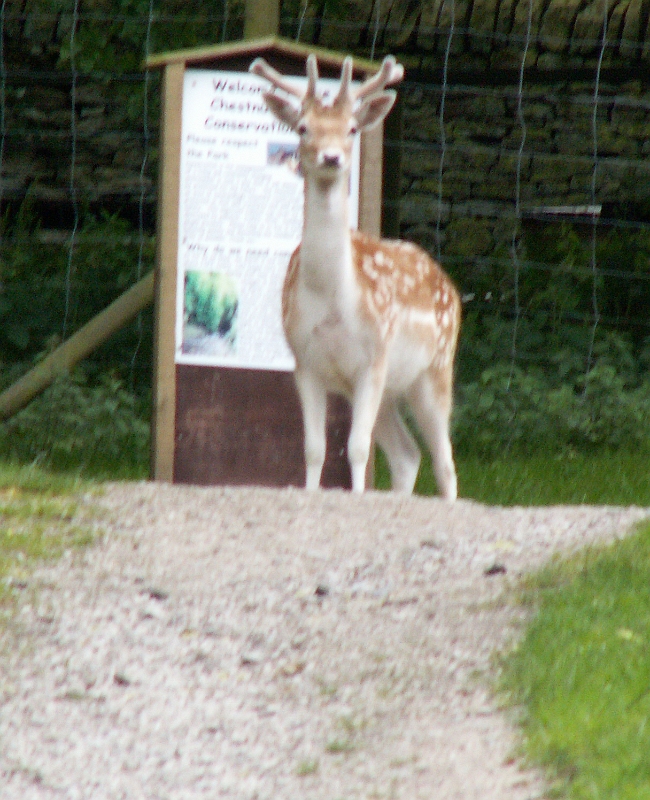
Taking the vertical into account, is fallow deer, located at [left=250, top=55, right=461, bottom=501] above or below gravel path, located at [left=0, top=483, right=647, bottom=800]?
above

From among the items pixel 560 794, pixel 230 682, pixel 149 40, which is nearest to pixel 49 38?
pixel 149 40

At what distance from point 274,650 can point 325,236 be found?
2.23 m

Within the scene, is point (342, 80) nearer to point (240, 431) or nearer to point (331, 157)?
point (331, 157)

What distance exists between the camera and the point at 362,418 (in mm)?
6535

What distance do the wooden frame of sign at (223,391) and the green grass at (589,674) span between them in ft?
7.16

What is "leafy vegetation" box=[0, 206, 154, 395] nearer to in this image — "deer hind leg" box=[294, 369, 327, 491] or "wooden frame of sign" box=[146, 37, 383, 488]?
"wooden frame of sign" box=[146, 37, 383, 488]

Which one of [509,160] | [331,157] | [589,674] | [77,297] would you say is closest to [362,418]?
[331,157]

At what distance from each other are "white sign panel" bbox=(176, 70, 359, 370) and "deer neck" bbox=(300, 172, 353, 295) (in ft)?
1.56

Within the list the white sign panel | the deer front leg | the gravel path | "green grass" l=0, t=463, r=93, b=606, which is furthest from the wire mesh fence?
the gravel path

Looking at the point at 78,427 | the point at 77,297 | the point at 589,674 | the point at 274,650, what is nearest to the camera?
the point at 589,674

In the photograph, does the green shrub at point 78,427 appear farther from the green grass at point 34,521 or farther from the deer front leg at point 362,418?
the deer front leg at point 362,418

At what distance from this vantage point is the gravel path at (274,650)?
150 inches

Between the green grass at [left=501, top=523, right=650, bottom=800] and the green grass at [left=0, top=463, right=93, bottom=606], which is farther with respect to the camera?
the green grass at [left=0, top=463, right=93, bottom=606]

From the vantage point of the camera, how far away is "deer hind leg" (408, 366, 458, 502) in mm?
7156
